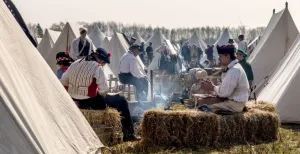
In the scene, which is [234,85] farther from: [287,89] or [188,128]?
[287,89]

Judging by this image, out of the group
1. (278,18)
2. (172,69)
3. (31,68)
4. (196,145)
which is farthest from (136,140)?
(172,69)

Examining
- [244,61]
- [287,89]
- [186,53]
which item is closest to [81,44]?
[244,61]

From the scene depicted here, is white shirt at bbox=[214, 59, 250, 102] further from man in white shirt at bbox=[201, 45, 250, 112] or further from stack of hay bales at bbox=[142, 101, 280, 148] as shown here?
stack of hay bales at bbox=[142, 101, 280, 148]

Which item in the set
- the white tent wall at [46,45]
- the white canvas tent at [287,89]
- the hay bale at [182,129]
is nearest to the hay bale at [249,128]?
the hay bale at [182,129]

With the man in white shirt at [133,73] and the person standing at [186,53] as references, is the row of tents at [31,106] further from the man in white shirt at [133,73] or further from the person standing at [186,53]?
the person standing at [186,53]

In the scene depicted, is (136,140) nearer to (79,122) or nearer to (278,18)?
(79,122)

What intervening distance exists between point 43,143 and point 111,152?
8.08 ft

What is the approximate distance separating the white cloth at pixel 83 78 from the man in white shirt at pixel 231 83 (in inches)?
55.7

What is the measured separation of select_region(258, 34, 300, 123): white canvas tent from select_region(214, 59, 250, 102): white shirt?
231 cm

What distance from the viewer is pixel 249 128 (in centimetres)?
636

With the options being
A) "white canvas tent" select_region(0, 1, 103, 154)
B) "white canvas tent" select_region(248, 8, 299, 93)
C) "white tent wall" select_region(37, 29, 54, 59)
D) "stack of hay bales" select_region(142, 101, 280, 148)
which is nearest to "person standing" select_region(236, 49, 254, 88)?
"white canvas tent" select_region(248, 8, 299, 93)

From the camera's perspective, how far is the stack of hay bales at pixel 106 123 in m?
6.04

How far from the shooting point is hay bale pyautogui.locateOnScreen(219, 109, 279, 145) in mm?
6121

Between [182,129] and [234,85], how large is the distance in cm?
91
